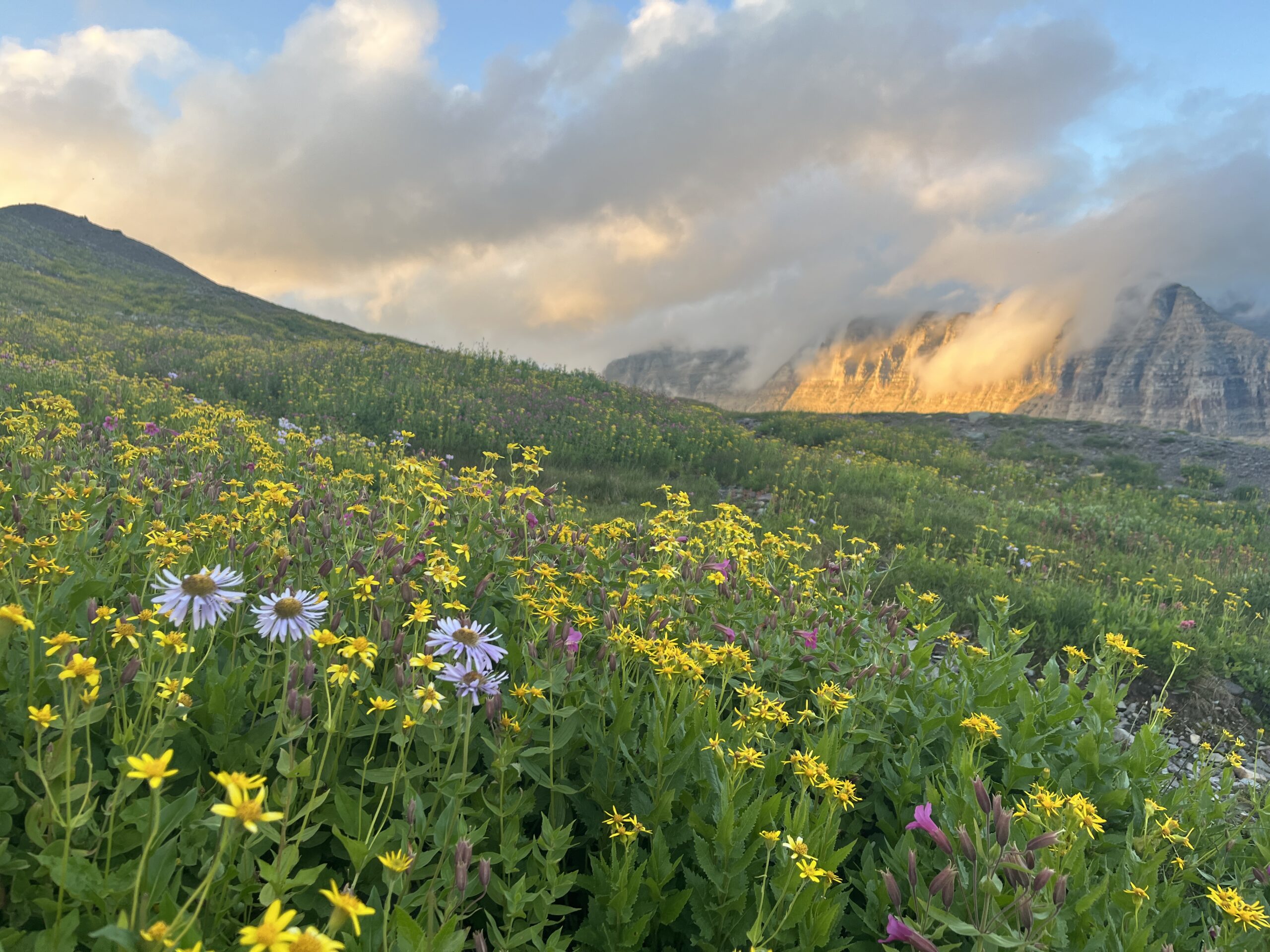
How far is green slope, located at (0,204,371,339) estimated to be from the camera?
23500 mm

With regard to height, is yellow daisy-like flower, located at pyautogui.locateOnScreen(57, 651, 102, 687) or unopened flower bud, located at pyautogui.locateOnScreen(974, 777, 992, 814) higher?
yellow daisy-like flower, located at pyautogui.locateOnScreen(57, 651, 102, 687)

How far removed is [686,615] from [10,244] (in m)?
48.1

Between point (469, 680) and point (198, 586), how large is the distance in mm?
813

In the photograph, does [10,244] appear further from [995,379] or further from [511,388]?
[995,379]

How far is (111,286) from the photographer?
103 ft

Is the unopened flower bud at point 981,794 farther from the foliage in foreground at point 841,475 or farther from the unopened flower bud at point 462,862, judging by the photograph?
the foliage in foreground at point 841,475

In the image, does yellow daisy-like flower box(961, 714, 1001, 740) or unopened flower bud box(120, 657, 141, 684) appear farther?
yellow daisy-like flower box(961, 714, 1001, 740)

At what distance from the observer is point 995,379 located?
456 feet

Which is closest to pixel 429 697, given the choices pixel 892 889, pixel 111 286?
pixel 892 889

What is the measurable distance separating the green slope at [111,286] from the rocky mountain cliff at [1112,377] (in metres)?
71.6

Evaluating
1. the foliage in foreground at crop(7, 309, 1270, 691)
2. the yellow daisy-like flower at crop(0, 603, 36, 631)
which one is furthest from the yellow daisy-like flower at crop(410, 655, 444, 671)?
the foliage in foreground at crop(7, 309, 1270, 691)

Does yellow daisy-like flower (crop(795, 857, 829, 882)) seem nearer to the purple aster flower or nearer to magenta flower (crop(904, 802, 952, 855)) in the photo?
magenta flower (crop(904, 802, 952, 855))

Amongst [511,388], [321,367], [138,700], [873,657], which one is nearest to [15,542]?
[138,700]

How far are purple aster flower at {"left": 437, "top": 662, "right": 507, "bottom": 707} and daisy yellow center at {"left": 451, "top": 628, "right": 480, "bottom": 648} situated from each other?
2.6 inches
